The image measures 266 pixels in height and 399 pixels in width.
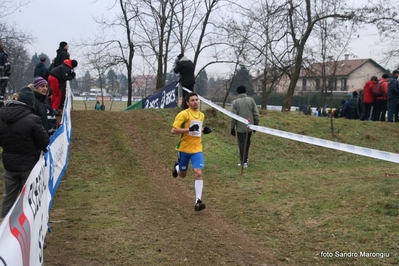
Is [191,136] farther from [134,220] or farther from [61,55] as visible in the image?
[61,55]

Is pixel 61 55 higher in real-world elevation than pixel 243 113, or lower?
higher

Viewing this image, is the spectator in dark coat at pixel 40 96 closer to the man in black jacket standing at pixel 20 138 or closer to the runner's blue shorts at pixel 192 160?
the man in black jacket standing at pixel 20 138

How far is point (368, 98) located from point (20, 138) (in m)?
16.7

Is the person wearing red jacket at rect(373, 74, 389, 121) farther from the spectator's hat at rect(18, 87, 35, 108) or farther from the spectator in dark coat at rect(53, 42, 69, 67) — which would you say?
the spectator's hat at rect(18, 87, 35, 108)

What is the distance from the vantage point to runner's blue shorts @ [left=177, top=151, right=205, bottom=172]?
26.6 feet

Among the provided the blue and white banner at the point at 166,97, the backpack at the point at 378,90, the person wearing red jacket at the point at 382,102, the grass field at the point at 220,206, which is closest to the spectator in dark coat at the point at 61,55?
the grass field at the point at 220,206

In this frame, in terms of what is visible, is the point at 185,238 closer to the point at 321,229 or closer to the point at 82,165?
the point at 321,229

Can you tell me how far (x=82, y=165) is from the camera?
1177cm

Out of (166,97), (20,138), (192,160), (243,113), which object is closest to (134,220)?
A: (192,160)

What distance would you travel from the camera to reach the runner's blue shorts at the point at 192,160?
809 centimetres

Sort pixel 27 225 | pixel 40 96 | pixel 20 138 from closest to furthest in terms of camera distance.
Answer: pixel 27 225 < pixel 20 138 < pixel 40 96

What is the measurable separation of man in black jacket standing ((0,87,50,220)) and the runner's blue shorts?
2.80 m

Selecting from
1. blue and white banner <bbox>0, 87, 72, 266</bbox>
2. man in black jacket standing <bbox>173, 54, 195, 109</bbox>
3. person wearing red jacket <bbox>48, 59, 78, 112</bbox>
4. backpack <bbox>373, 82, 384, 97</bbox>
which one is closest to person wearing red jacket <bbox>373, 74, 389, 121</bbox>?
backpack <bbox>373, 82, 384, 97</bbox>

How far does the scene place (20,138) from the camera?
6.10 metres
